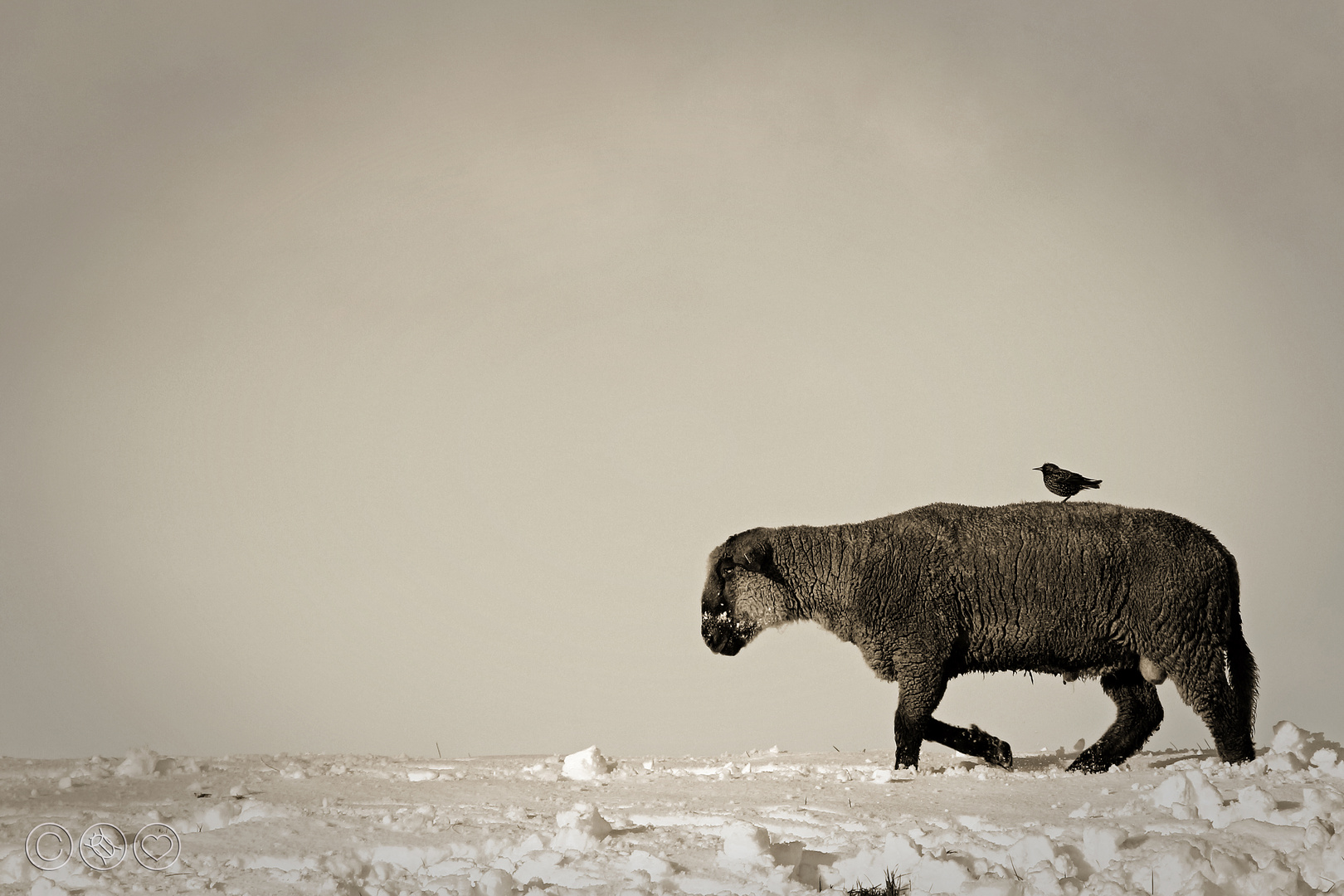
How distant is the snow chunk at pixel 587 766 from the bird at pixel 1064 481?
13.7 feet

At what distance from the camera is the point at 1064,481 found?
9.77 m

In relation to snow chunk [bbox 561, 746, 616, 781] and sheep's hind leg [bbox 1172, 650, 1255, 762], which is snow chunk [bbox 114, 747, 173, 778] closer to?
snow chunk [bbox 561, 746, 616, 781]

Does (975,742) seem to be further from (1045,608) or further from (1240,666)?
(1240,666)

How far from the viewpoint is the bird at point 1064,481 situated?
9.76 meters

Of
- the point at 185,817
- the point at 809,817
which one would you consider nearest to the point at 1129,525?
the point at 809,817

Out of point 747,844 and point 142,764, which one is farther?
point 142,764

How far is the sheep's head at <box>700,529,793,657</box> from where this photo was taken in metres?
9.45

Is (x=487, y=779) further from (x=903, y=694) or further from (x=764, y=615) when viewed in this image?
(x=903, y=694)

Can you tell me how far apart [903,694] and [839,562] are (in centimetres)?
107

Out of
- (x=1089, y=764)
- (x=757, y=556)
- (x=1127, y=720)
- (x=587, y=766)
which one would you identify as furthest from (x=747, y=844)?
(x=1127, y=720)

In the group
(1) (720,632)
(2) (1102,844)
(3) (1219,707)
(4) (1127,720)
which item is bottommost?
(2) (1102,844)

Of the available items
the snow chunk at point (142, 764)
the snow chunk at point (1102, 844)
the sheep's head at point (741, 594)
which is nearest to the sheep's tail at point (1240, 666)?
the sheep's head at point (741, 594)

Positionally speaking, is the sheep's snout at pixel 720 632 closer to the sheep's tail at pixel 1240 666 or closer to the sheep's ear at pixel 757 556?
the sheep's ear at pixel 757 556

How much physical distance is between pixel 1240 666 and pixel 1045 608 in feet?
4.97
